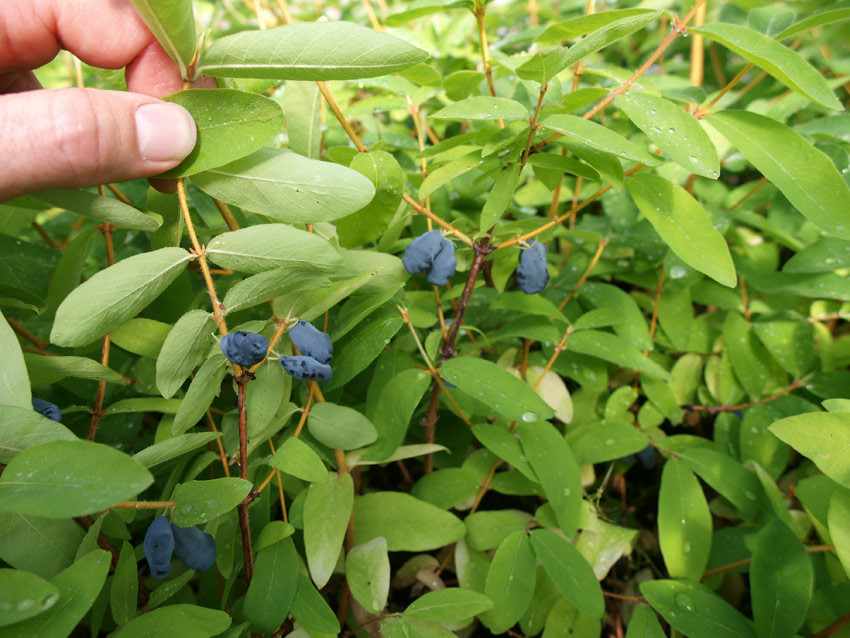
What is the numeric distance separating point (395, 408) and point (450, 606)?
0.29 meters

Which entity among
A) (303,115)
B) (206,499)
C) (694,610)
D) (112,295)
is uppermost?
(303,115)

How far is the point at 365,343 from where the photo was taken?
84 centimetres

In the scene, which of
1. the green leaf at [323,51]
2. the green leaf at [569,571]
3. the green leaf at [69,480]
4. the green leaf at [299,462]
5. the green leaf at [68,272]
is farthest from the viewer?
the green leaf at [68,272]

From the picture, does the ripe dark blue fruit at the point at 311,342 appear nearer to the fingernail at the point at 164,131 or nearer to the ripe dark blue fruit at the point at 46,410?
the fingernail at the point at 164,131

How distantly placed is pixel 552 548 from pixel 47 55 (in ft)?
3.82

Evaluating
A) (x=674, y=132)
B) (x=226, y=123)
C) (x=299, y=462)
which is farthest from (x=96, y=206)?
(x=674, y=132)

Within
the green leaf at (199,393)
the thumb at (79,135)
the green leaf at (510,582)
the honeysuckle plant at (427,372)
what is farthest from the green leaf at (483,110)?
the green leaf at (510,582)

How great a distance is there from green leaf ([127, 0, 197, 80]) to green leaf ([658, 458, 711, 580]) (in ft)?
3.25

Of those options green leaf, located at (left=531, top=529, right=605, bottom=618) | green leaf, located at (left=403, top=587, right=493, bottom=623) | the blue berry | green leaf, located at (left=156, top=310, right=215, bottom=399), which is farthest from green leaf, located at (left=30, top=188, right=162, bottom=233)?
green leaf, located at (left=531, top=529, right=605, bottom=618)

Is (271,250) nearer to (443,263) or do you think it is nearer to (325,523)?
(443,263)

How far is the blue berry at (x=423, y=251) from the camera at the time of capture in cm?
82

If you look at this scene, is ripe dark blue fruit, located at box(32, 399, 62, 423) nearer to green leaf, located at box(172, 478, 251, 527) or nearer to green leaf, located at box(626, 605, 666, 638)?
green leaf, located at box(172, 478, 251, 527)

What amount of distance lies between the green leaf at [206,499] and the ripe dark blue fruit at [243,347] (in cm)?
14

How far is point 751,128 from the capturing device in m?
0.80
